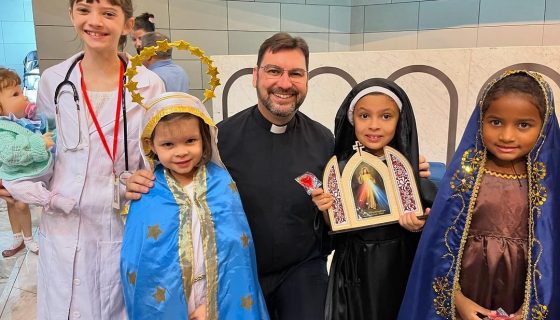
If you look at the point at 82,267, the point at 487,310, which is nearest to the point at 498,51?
the point at 487,310

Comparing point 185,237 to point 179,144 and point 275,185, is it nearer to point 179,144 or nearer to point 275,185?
point 179,144

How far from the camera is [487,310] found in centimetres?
167

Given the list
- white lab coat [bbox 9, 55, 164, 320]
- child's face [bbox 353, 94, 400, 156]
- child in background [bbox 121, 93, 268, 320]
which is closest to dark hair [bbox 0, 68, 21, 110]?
white lab coat [bbox 9, 55, 164, 320]

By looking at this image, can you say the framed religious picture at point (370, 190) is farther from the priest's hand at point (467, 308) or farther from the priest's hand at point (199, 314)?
the priest's hand at point (199, 314)

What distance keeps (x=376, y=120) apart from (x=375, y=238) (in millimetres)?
515

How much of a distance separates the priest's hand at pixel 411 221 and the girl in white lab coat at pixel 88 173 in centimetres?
119

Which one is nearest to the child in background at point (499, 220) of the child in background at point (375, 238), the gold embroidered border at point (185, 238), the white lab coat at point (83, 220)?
the child in background at point (375, 238)

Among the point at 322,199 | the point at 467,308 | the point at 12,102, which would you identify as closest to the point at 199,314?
the point at 322,199

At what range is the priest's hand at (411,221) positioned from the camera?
1841mm

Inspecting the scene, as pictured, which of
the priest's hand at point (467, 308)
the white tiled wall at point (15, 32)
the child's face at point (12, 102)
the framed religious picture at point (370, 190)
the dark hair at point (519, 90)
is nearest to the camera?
the dark hair at point (519, 90)

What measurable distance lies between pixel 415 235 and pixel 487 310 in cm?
44

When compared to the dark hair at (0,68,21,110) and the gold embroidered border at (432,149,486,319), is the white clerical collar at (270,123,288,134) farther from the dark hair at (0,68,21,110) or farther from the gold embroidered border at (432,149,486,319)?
the dark hair at (0,68,21,110)

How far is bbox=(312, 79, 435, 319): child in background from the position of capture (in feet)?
6.26

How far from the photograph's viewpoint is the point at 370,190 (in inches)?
76.2
